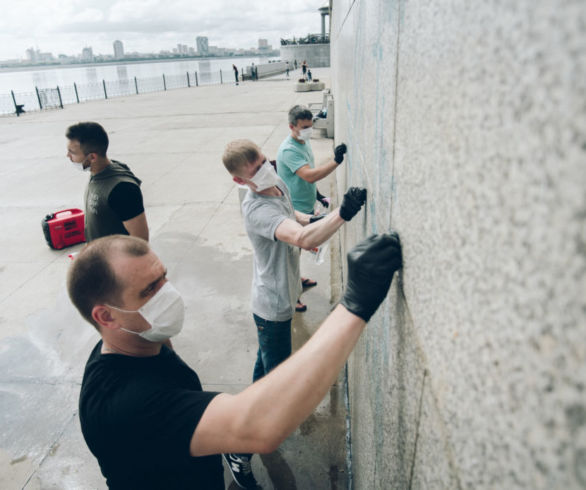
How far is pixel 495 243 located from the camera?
0.53m

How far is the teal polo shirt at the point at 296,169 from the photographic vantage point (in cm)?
442

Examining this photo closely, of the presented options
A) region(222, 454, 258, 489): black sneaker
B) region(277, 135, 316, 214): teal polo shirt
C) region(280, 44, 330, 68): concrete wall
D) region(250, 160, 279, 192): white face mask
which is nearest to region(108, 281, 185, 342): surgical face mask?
region(250, 160, 279, 192): white face mask

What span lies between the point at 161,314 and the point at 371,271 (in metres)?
1.13

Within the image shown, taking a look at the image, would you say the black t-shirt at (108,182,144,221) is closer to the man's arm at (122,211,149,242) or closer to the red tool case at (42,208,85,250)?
the man's arm at (122,211,149,242)

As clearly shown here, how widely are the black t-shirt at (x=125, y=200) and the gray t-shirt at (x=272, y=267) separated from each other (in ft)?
3.93

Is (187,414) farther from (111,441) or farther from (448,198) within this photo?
(448,198)

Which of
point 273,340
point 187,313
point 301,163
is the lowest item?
point 187,313

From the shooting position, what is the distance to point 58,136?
1628cm

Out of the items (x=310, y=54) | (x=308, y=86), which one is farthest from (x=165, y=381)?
(x=310, y=54)

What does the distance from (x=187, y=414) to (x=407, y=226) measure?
101 cm

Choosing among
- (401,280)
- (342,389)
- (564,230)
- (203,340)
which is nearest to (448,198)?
(564,230)

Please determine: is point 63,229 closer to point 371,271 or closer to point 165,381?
point 165,381

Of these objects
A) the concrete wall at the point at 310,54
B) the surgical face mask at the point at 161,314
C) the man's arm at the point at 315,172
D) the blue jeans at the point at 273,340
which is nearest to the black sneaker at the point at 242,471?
the blue jeans at the point at 273,340

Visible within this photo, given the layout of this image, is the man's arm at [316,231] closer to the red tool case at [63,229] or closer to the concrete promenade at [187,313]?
the concrete promenade at [187,313]
